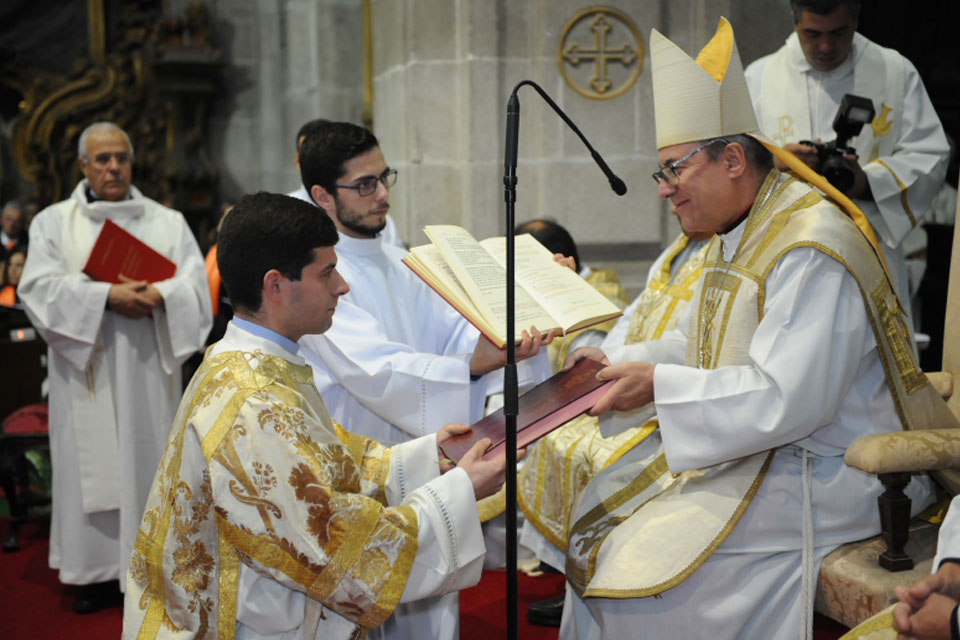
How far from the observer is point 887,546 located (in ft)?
8.57

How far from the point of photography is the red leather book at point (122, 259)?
457cm

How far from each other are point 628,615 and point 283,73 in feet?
25.1

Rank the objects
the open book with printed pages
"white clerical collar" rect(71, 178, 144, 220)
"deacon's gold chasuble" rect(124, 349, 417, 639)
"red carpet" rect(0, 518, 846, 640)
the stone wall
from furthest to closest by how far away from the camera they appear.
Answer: the stone wall
"white clerical collar" rect(71, 178, 144, 220)
"red carpet" rect(0, 518, 846, 640)
the open book with printed pages
"deacon's gold chasuble" rect(124, 349, 417, 639)

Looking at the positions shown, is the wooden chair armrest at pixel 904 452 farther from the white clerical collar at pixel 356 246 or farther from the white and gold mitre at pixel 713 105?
the white clerical collar at pixel 356 246

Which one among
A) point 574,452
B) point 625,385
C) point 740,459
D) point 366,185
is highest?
point 366,185

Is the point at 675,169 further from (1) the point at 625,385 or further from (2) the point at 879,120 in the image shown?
(2) the point at 879,120

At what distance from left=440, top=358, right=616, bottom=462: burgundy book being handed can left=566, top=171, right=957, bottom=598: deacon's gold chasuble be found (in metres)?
0.37

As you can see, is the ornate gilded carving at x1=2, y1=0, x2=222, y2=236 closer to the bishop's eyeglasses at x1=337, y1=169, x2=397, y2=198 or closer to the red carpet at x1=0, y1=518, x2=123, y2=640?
the red carpet at x1=0, y1=518, x2=123, y2=640

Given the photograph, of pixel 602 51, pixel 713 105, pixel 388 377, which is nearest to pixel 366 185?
pixel 388 377

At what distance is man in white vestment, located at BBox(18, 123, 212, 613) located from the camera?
4.61 meters

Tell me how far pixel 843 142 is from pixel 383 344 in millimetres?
1945

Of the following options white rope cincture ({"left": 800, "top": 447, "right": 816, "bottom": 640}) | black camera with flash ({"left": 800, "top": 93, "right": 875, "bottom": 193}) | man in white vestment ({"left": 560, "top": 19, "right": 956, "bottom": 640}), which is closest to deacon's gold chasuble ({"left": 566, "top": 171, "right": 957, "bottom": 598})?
man in white vestment ({"left": 560, "top": 19, "right": 956, "bottom": 640})

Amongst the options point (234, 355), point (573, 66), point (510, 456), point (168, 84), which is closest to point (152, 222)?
point (573, 66)

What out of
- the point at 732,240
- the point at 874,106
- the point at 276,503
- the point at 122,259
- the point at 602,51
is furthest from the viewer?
the point at 602,51
